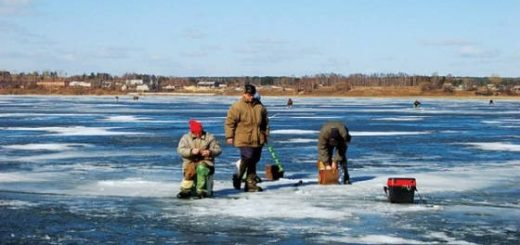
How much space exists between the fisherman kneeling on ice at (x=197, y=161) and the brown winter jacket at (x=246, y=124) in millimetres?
649

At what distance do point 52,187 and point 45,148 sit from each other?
8609 mm

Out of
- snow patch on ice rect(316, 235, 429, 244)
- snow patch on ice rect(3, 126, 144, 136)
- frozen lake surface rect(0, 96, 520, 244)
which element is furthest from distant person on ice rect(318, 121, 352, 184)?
snow patch on ice rect(3, 126, 144, 136)

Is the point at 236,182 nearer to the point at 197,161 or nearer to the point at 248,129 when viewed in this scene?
the point at 248,129

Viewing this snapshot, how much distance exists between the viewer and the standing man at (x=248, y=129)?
12.8 metres

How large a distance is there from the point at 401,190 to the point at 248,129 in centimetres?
257

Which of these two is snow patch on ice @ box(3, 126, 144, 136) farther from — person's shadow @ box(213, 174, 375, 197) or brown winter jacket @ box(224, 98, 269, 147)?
brown winter jacket @ box(224, 98, 269, 147)

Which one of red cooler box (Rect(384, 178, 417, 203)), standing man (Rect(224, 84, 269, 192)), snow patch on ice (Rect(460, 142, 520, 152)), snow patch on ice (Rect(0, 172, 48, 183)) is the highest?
standing man (Rect(224, 84, 269, 192))

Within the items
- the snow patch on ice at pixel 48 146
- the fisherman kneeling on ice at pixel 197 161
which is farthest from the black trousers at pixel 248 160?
the snow patch on ice at pixel 48 146

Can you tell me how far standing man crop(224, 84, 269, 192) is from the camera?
12750 millimetres

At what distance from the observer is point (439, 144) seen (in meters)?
24.4

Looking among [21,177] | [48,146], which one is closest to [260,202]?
[21,177]

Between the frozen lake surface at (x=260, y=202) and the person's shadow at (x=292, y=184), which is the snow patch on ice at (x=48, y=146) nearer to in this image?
the frozen lake surface at (x=260, y=202)

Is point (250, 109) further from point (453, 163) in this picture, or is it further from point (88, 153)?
point (88, 153)

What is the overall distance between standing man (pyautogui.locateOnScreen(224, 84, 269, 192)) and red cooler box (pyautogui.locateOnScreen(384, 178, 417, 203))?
2.21m
